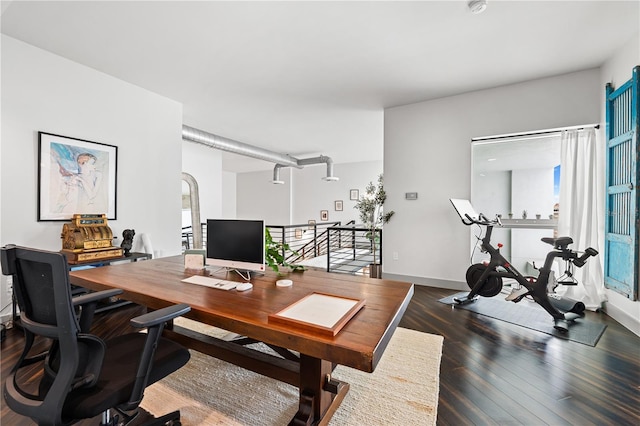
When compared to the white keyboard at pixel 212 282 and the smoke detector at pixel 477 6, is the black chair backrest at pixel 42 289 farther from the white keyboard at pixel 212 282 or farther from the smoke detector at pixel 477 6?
the smoke detector at pixel 477 6

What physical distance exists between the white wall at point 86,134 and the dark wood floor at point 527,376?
1.23 meters

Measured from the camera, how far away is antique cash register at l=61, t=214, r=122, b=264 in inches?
116

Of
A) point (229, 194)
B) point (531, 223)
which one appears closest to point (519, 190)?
point (531, 223)

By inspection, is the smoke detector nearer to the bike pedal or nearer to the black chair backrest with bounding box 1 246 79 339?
the bike pedal

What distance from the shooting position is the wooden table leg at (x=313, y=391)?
1345 millimetres

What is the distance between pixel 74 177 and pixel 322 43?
3.16 metres

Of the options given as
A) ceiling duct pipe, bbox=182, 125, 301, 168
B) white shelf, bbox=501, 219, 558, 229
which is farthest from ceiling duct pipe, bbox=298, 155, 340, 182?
white shelf, bbox=501, 219, 558, 229

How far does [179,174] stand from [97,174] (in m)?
1.15

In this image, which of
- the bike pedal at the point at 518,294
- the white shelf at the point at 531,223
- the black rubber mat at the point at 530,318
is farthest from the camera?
the white shelf at the point at 531,223

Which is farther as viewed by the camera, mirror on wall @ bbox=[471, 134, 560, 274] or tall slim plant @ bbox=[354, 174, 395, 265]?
tall slim plant @ bbox=[354, 174, 395, 265]

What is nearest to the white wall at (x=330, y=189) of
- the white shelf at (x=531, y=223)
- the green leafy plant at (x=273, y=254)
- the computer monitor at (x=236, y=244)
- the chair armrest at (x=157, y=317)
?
the white shelf at (x=531, y=223)

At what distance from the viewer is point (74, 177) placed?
3225mm

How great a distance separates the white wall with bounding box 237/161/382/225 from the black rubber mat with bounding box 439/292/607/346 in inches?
223

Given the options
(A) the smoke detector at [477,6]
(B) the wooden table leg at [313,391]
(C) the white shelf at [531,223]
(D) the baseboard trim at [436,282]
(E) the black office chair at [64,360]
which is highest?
(A) the smoke detector at [477,6]
